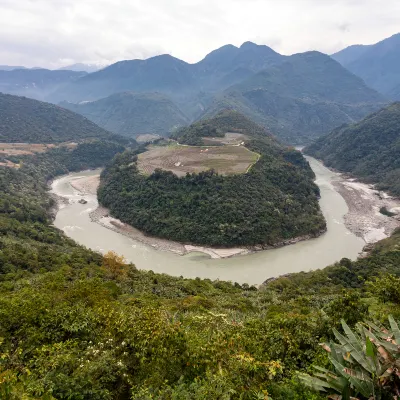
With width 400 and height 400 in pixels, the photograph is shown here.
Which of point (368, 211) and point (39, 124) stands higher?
point (39, 124)

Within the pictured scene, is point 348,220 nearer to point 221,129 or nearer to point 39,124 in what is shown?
point 221,129

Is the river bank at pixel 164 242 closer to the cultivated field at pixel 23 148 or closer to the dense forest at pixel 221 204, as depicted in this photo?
the dense forest at pixel 221 204

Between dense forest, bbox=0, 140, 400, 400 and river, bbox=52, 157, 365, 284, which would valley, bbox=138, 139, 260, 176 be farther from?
dense forest, bbox=0, 140, 400, 400

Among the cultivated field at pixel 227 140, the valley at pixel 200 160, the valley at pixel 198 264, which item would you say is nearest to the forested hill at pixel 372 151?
the valley at pixel 198 264

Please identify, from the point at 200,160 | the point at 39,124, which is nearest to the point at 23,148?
the point at 39,124

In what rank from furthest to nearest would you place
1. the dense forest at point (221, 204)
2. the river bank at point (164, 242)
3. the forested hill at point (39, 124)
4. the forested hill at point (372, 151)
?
the forested hill at point (39, 124) → the forested hill at point (372, 151) → the dense forest at point (221, 204) → the river bank at point (164, 242)

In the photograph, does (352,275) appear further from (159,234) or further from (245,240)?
(159,234)
